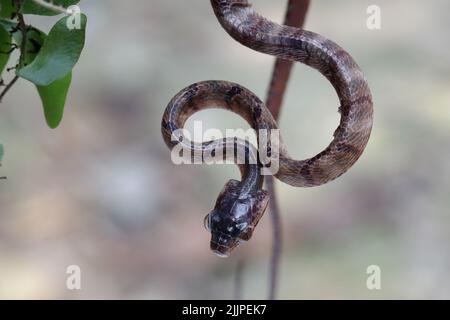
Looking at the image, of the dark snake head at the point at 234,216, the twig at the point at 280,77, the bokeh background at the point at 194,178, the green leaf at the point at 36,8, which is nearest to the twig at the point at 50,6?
the green leaf at the point at 36,8

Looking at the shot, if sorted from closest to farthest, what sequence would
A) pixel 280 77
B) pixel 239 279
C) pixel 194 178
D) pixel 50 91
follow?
pixel 50 91, pixel 280 77, pixel 239 279, pixel 194 178

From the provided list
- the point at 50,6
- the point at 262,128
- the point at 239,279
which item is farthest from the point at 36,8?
the point at 239,279

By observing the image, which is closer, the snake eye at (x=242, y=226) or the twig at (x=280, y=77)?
the snake eye at (x=242, y=226)

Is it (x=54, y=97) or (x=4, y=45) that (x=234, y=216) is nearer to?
(x=54, y=97)

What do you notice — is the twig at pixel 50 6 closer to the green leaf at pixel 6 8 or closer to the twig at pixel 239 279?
the green leaf at pixel 6 8

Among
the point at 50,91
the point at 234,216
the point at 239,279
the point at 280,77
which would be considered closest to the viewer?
the point at 50,91

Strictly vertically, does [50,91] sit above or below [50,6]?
below
